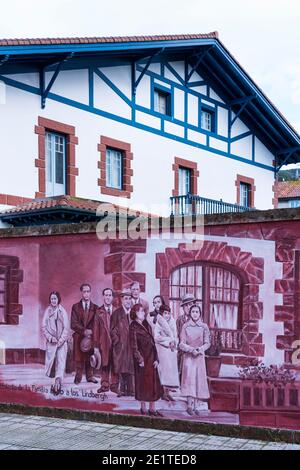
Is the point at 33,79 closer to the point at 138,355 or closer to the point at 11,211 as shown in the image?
the point at 11,211

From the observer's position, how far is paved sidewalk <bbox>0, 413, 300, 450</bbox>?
5.52 m

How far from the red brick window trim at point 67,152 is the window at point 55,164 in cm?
12

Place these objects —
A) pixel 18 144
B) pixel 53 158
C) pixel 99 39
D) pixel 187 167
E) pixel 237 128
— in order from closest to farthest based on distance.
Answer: pixel 18 144, pixel 99 39, pixel 53 158, pixel 187 167, pixel 237 128

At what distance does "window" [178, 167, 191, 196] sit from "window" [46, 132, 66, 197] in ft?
17.8

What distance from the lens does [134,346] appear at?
642 centimetres

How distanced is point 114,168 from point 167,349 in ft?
34.7

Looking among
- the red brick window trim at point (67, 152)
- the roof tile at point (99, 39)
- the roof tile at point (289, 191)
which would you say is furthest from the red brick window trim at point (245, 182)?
the roof tile at point (289, 191)

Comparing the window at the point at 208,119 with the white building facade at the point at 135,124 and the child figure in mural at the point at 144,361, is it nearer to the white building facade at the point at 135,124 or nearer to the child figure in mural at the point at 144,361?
the white building facade at the point at 135,124

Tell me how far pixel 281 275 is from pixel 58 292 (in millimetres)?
2823

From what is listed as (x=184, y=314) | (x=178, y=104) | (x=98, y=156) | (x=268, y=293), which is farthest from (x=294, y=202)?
(x=268, y=293)

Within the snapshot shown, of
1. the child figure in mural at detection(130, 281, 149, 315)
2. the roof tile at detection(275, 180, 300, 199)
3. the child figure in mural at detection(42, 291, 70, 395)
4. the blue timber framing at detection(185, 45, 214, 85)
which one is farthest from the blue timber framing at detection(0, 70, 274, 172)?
the roof tile at detection(275, 180, 300, 199)

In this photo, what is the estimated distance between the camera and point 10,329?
23.9 ft

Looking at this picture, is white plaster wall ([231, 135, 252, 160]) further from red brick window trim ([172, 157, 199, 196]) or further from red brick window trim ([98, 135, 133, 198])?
red brick window trim ([98, 135, 133, 198])

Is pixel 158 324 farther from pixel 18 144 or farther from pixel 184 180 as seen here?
pixel 184 180
